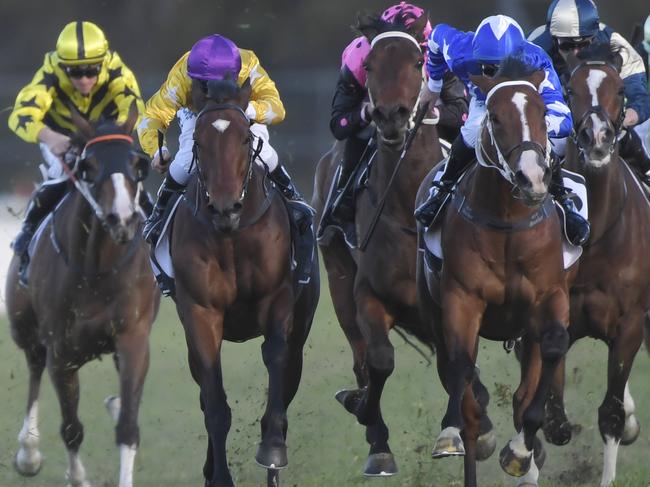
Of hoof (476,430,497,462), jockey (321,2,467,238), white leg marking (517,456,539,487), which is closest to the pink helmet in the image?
jockey (321,2,467,238)

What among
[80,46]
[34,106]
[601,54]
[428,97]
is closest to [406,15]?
[428,97]

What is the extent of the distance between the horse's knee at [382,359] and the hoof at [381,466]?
16.2 inches

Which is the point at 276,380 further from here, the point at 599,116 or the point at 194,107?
the point at 599,116

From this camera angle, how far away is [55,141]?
8398mm

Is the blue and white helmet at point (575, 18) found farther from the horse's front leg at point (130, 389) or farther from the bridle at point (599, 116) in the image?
the horse's front leg at point (130, 389)

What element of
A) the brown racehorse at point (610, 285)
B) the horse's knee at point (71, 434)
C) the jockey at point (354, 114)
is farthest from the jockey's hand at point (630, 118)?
the horse's knee at point (71, 434)

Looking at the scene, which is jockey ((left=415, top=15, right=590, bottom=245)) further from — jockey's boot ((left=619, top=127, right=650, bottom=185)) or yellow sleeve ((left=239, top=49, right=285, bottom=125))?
jockey's boot ((left=619, top=127, right=650, bottom=185))

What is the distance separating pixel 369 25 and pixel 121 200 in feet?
5.04

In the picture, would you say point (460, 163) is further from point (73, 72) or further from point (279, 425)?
point (73, 72)

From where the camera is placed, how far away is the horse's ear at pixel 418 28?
832 cm

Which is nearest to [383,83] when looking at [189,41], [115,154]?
[115,154]

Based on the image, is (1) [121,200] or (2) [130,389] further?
(2) [130,389]

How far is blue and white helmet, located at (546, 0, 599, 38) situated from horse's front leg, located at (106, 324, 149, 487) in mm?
2654

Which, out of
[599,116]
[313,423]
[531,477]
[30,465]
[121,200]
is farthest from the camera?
[313,423]
